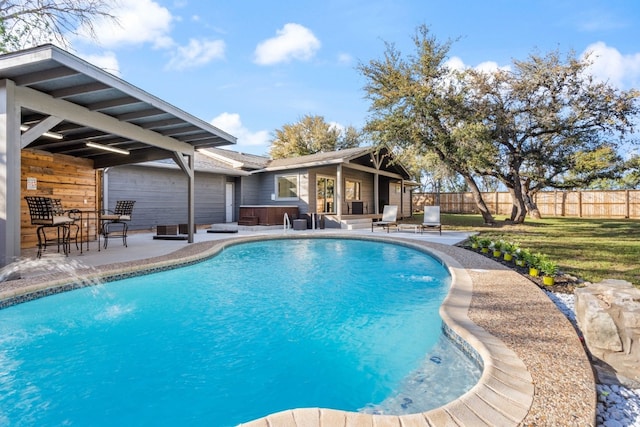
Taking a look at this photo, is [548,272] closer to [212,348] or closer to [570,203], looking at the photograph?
[212,348]

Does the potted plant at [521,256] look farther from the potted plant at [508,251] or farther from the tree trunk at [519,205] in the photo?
the tree trunk at [519,205]

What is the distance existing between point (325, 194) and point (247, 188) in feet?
12.4

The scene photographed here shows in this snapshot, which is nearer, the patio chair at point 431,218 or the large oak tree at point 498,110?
the patio chair at point 431,218

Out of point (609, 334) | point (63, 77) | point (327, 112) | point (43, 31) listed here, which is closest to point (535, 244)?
point (609, 334)

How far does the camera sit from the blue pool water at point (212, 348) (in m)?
2.24

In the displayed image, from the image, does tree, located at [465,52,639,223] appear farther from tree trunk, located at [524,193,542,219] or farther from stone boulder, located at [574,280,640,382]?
stone boulder, located at [574,280,640,382]

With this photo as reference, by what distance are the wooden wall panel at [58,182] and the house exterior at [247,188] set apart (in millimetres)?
1886

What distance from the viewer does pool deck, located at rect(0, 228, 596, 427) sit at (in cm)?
169

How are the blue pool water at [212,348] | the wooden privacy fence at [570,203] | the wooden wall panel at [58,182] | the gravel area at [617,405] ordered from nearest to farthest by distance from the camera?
the gravel area at [617,405], the blue pool water at [212,348], the wooden wall panel at [58,182], the wooden privacy fence at [570,203]

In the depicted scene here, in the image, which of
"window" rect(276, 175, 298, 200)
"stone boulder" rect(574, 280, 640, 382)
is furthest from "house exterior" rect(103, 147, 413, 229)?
"stone boulder" rect(574, 280, 640, 382)

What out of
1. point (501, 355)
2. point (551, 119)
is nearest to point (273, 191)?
point (551, 119)

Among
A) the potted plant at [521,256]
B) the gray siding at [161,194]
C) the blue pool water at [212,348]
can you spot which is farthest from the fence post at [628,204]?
the gray siding at [161,194]

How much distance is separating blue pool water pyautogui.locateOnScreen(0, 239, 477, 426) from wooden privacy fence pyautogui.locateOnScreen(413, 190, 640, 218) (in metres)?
21.9

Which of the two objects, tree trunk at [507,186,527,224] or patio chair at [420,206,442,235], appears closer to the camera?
patio chair at [420,206,442,235]
